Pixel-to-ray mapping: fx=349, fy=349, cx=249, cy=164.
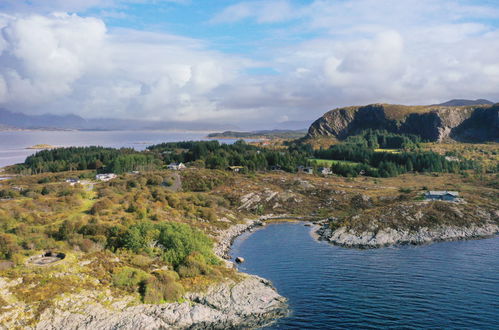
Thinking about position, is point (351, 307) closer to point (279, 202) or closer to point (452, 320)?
point (452, 320)

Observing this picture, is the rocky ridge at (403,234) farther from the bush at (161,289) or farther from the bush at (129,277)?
the bush at (129,277)

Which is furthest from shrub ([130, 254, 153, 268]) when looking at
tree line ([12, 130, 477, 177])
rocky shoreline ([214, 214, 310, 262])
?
tree line ([12, 130, 477, 177])

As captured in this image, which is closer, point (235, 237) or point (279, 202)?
point (235, 237)

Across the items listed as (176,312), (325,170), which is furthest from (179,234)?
(325,170)

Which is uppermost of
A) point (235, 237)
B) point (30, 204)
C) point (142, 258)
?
point (30, 204)

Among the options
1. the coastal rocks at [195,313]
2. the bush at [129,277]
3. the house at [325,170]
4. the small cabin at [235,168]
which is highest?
the small cabin at [235,168]

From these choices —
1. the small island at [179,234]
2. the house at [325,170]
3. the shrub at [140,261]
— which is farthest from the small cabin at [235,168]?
the shrub at [140,261]

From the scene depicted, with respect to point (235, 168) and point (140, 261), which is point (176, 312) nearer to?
point (140, 261)

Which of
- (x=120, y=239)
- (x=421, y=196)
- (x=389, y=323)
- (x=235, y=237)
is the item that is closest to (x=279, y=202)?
(x=235, y=237)
